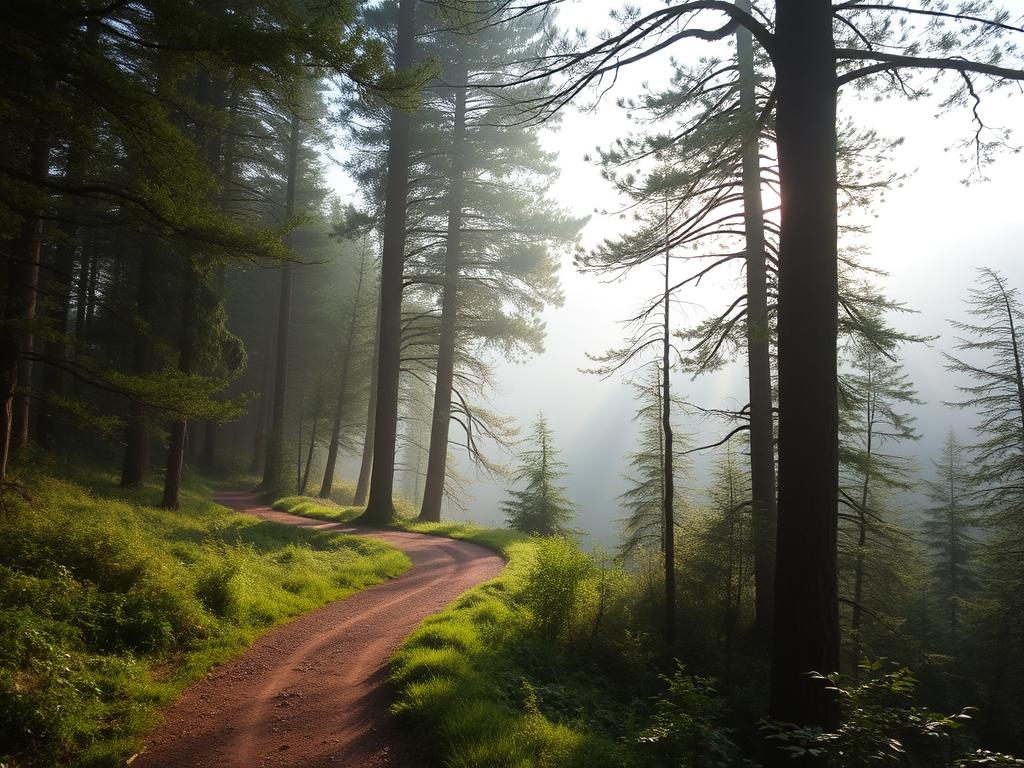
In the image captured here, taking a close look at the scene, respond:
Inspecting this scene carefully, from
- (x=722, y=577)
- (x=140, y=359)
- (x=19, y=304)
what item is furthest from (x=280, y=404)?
(x=722, y=577)

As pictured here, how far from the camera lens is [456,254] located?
19062 mm

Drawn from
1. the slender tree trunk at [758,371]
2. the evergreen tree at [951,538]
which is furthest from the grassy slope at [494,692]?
the evergreen tree at [951,538]

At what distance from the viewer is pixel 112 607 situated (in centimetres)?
588

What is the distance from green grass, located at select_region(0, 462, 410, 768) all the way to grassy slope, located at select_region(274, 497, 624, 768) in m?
2.35

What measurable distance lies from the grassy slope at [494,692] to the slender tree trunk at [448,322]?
9345mm

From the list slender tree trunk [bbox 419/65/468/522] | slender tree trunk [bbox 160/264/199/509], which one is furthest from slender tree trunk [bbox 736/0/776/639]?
slender tree trunk [bbox 160/264/199/509]

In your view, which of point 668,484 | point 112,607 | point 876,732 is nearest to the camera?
point 876,732

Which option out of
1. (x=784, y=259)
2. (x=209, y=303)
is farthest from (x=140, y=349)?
(x=784, y=259)

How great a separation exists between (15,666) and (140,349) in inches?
486

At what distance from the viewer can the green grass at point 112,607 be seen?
413 cm

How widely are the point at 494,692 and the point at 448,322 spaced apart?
1481 cm

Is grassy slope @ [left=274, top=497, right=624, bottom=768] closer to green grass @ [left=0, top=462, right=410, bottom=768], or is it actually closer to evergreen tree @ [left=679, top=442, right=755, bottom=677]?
green grass @ [left=0, top=462, right=410, bottom=768]

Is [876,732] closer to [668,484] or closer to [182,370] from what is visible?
[668,484]

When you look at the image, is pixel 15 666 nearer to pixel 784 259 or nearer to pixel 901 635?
pixel 784 259
